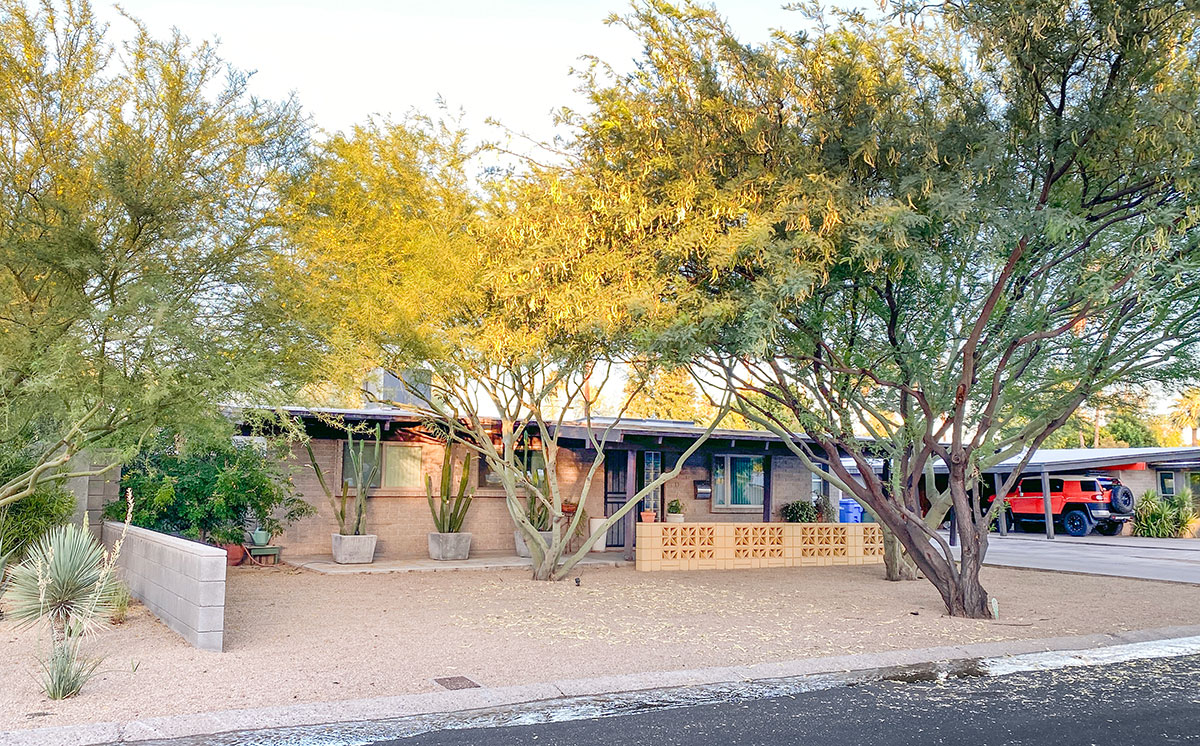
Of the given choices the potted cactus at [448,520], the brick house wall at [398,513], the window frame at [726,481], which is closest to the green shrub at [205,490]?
the brick house wall at [398,513]

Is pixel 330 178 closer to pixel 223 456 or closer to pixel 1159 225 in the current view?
pixel 223 456

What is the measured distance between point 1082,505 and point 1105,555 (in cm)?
859

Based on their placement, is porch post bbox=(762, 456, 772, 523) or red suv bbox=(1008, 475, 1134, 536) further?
red suv bbox=(1008, 475, 1134, 536)

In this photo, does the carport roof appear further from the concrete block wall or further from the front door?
the concrete block wall

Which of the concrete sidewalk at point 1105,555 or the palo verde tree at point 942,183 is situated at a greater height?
the palo verde tree at point 942,183

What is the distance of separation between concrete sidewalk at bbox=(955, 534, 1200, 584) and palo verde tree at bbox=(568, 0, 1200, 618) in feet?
25.8

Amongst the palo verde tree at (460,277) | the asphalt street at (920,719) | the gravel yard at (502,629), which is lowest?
the asphalt street at (920,719)

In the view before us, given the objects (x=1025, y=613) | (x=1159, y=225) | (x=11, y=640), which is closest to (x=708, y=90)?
A: (x=1159, y=225)

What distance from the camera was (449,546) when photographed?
16.3 meters

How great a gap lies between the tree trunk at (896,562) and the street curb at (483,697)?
5554 mm

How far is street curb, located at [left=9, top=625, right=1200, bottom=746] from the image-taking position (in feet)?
17.9

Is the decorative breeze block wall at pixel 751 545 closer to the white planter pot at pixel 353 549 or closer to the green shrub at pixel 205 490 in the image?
the white planter pot at pixel 353 549

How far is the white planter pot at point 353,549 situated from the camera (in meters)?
15.2

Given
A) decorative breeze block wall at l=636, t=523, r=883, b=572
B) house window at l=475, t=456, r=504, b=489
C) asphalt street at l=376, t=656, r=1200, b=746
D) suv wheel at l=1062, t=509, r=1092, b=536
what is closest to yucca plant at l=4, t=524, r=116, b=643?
asphalt street at l=376, t=656, r=1200, b=746
